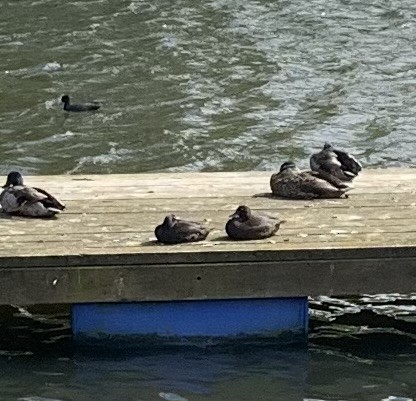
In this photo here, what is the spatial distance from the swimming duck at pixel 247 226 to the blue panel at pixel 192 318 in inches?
14.3

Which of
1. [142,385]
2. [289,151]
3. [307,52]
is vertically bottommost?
[142,385]

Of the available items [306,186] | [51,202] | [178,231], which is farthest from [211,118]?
Answer: [178,231]

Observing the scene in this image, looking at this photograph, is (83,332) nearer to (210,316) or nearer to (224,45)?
(210,316)

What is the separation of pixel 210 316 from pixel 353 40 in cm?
1052

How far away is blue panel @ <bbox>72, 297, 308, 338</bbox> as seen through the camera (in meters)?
7.76

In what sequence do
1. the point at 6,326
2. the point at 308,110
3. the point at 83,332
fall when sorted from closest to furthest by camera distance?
the point at 83,332 → the point at 6,326 → the point at 308,110

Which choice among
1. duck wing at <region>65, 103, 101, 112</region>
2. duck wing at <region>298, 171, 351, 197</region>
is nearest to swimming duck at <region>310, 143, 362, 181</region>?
duck wing at <region>298, 171, 351, 197</region>

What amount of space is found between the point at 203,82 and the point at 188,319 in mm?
8283

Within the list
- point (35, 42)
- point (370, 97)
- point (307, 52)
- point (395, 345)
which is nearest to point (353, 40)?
point (307, 52)

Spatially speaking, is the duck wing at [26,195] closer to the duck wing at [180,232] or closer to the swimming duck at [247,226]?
the duck wing at [180,232]

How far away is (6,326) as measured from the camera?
8.46 meters

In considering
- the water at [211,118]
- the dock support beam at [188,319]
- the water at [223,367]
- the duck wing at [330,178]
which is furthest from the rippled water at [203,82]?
the dock support beam at [188,319]

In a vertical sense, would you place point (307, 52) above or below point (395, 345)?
above

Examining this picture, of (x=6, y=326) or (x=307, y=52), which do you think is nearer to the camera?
(x=6, y=326)
